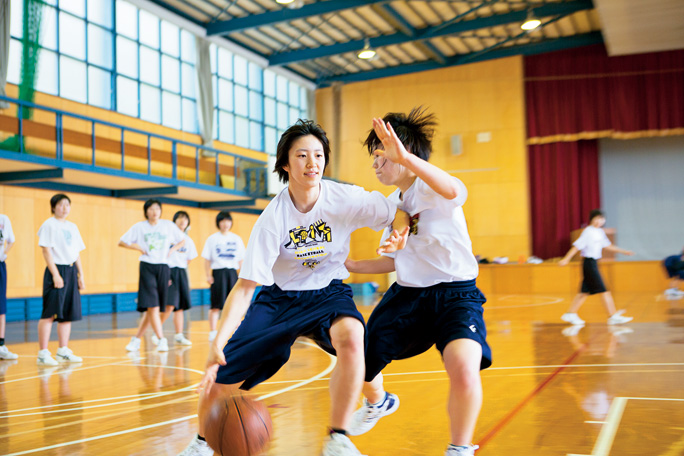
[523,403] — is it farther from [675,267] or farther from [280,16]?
[280,16]

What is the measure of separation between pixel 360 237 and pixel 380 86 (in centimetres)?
503

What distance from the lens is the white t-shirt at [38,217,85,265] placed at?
605 cm

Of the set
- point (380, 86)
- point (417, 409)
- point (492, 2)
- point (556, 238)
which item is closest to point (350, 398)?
point (417, 409)

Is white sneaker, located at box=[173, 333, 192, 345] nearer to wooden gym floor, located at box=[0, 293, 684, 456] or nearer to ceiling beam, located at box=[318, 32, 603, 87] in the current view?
wooden gym floor, located at box=[0, 293, 684, 456]

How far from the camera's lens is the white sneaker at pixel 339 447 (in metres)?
2.38

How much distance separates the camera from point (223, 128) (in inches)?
700

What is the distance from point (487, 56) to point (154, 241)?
15320 mm

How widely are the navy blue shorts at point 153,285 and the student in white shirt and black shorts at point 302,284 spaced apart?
172 inches

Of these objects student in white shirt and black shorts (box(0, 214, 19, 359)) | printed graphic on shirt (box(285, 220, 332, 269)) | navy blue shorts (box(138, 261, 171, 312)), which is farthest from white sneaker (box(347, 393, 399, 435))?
student in white shirt and black shorts (box(0, 214, 19, 359))

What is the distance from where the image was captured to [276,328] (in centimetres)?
260

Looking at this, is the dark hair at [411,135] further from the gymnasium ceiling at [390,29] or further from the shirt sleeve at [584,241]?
the gymnasium ceiling at [390,29]

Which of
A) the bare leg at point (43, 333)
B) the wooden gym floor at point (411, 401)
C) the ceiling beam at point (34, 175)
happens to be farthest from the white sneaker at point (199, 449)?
the ceiling beam at point (34, 175)

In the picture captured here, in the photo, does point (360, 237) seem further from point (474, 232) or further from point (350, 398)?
point (350, 398)

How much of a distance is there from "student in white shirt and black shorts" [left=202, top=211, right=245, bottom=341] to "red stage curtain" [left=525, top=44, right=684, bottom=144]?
13644 millimetres
